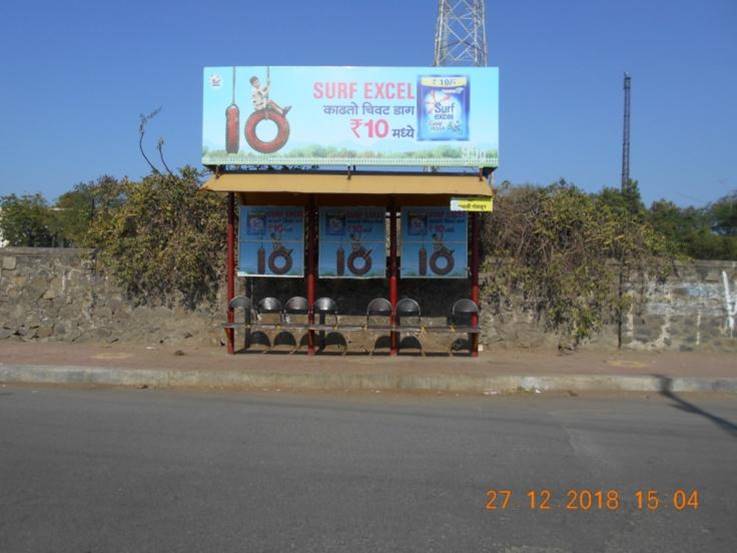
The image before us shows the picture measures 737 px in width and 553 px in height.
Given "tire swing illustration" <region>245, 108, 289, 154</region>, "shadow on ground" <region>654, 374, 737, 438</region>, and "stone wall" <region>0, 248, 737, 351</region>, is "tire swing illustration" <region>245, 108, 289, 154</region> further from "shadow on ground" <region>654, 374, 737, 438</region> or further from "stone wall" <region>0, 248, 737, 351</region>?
"shadow on ground" <region>654, 374, 737, 438</region>

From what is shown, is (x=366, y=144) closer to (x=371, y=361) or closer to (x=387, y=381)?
(x=371, y=361)

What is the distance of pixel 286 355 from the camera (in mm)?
12180

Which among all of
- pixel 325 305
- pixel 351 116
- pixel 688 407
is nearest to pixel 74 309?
pixel 325 305

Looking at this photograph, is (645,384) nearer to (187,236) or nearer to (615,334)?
(615,334)

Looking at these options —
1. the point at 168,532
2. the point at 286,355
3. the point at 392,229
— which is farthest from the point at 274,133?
the point at 168,532

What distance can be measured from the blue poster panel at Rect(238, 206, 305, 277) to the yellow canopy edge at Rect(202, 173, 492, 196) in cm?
93

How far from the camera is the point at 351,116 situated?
1146 centimetres

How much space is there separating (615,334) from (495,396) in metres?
4.33

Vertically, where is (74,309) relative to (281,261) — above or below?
below

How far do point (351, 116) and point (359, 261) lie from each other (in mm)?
2573

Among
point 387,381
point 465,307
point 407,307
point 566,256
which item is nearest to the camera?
point 387,381
